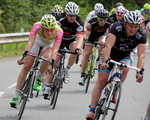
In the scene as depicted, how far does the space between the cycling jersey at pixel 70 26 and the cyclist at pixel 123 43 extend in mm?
2989

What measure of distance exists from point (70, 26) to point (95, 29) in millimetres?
1506

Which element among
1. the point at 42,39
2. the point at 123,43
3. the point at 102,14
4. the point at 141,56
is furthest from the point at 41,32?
the point at 102,14

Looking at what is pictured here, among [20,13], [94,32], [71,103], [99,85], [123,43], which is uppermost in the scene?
[20,13]

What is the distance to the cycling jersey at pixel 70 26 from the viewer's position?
10336 mm

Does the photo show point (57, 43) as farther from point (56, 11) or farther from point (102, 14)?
point (56, 11)

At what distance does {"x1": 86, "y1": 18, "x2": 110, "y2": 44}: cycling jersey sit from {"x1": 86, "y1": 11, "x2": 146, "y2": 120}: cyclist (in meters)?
4.31

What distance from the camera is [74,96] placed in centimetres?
1029

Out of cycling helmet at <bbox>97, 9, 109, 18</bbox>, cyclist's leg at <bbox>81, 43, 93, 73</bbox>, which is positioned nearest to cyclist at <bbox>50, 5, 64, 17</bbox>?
cyclist's leg at <bbox>81, 43, 93, 73</bbox>

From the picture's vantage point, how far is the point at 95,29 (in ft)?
38.9

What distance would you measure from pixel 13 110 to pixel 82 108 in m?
1.35

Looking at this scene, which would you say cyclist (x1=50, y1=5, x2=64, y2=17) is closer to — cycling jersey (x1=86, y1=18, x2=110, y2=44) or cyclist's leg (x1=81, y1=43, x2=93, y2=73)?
cycling jersey (x1=86, y1=18, x2=110, y2=44)

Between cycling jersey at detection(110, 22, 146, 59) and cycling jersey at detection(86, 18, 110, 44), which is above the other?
cycling jersey at detection(86, 18, 110, 44)

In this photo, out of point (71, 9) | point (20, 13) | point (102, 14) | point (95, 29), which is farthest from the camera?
point (20, 13)

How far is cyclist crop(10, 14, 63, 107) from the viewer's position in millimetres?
8000
